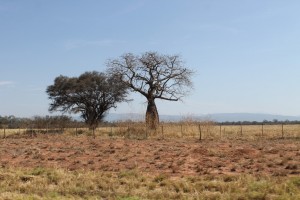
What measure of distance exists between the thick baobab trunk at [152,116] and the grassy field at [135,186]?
73.8ft

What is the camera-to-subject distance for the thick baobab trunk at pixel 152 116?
37.4 metres

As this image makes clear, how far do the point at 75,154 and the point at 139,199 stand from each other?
9.64 meters

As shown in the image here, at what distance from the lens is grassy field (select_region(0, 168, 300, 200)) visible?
37.4 ft

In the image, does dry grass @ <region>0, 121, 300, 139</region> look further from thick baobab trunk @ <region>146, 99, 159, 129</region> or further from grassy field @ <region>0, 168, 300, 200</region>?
grassy field @ <region>0, 168, 300, 200</region>

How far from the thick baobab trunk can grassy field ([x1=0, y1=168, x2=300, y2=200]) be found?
22495 millimetres

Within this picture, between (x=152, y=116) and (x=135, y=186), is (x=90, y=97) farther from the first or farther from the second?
(x=135, y=186)

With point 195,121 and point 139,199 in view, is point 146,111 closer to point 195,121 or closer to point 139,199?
point 195,121

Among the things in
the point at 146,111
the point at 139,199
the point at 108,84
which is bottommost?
the point at 139,199

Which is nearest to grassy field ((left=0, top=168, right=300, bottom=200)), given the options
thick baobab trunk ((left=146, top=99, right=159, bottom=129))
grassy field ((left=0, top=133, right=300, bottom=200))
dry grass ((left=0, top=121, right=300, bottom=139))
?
grassy field ((left=0, top=133, right=300, bottom=200))

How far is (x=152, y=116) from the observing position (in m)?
39.2

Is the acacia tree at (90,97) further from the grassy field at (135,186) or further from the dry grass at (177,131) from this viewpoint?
the grassy field at (135,186)

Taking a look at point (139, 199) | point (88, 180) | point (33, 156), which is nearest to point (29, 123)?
point (33, 156)

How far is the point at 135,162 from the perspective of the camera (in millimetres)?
17219

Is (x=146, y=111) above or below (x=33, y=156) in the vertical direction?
above
